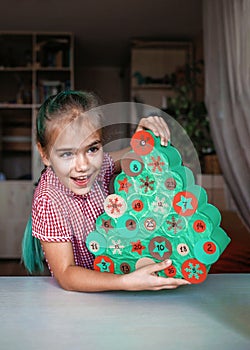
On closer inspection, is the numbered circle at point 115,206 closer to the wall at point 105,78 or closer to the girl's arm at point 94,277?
the girl's arm at point 94,277

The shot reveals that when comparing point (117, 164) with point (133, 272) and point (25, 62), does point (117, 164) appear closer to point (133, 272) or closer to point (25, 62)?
point (133, 272)

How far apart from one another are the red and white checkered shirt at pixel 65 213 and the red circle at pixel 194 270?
0.20 m

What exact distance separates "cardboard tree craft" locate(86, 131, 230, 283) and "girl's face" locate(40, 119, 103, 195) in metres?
0.06

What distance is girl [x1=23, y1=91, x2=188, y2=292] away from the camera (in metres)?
0.75

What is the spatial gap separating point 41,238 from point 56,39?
14.9ft

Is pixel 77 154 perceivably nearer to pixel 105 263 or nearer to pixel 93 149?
pixel 93 149

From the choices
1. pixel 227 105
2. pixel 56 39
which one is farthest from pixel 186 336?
pixel 56 39

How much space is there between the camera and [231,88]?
7.30 ft

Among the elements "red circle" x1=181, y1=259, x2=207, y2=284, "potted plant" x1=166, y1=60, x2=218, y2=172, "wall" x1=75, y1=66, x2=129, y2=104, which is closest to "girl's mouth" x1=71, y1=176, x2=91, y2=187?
"red circle" x1=181, y1=259, x2=207, y2=284

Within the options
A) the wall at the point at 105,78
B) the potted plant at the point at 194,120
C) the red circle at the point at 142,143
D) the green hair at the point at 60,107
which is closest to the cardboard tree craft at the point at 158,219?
the red circle at the point at 142,143

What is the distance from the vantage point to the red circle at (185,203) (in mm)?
710

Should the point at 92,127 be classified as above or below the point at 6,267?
above

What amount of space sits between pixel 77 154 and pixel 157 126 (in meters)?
0.14

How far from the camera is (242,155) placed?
2.10 metres
